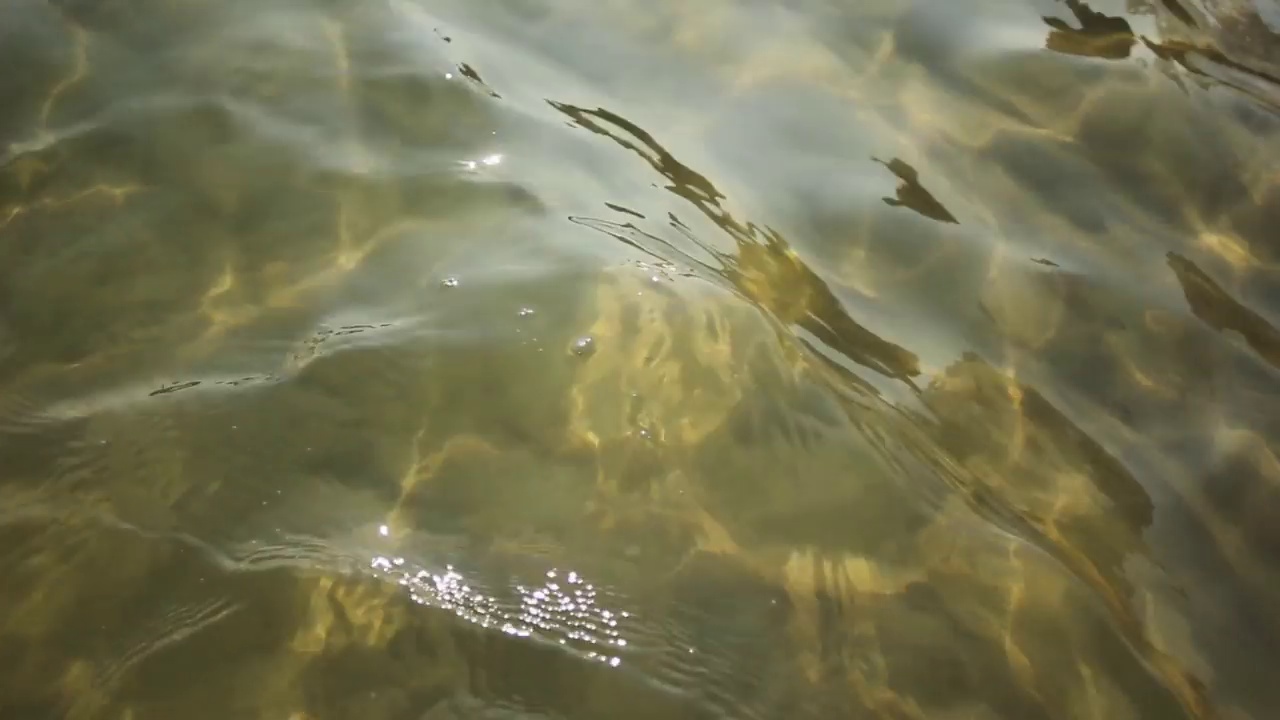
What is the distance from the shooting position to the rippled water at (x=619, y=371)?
212cm

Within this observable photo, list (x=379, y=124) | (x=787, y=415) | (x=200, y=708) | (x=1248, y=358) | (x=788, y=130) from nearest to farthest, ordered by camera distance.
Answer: (x=200, y=708) < (x=787, y=415) < (x=1248, y=358) < (x=379, y=124) < (x=788, y=130)

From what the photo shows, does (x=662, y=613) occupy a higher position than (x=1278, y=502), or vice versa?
(x=1278, y=502)

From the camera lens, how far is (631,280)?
278 centimetres

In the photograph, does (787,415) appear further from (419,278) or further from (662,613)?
(419,278)

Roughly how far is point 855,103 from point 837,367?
1.30 meters

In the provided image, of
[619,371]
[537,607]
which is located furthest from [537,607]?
[619,371]

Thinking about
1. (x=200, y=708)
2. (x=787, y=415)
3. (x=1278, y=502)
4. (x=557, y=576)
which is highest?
(x=1278, y=502)

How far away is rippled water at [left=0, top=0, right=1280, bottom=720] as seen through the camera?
6.96 feet

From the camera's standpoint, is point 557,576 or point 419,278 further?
point 419,278

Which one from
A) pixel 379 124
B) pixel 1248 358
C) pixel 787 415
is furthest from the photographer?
pixel 379 124

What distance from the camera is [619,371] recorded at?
8.47ft

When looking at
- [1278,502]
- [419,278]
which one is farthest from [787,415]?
[1278,502]

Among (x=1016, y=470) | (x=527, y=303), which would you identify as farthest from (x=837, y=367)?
(x=527, y=303)

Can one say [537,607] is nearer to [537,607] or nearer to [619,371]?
[537,607]
